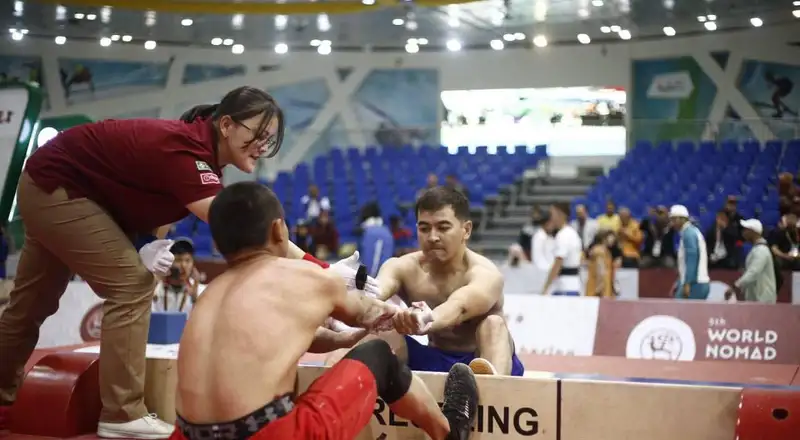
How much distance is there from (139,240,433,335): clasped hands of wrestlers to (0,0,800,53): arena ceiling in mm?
13645

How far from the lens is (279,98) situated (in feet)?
71.7

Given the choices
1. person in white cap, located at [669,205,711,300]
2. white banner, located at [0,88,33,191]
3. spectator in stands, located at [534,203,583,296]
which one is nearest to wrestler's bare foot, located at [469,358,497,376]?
white banner, located at [0,88,33,191]

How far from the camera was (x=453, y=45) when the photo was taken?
2091cm

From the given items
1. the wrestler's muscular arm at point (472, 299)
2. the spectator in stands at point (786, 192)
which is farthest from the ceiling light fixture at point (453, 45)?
the wrestler's muscular arm at point (472, 299)

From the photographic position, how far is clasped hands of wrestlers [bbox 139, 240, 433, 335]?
2934 millimetres

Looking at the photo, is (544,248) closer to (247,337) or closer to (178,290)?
(178,290)

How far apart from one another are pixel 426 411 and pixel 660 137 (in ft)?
45.6

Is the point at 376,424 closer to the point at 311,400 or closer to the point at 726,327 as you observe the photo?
the point at 311,400

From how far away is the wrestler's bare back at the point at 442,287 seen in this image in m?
4.12

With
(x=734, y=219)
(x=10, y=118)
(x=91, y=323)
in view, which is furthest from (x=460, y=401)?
(x=734, y=219)

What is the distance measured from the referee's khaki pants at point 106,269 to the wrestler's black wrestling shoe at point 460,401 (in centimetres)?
115

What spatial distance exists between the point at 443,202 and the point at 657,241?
379 inches

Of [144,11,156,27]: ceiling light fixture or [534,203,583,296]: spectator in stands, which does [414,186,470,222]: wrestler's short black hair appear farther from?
[144,11,156,27]: ceiling light fixture

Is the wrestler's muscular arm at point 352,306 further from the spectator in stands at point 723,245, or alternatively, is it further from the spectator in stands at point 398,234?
the spectator in stands at point 398,234
